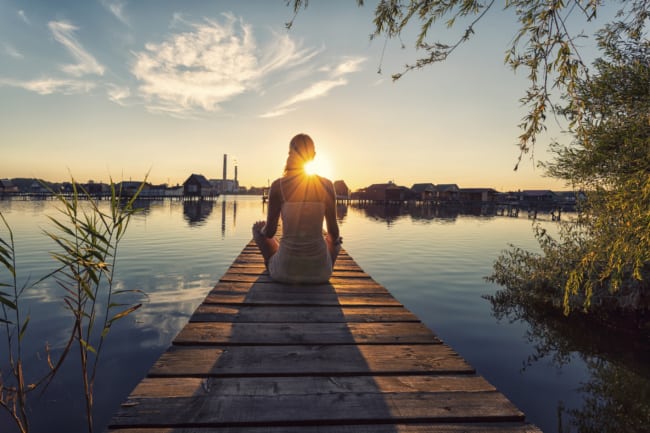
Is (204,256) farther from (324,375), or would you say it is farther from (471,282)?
(324,375)

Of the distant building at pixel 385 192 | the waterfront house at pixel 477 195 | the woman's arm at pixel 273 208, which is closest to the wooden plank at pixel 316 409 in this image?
the woman's arm at pixel 273 208

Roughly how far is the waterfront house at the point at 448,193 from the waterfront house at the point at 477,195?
1746 mm

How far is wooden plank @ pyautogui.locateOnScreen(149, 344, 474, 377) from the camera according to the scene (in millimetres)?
2184

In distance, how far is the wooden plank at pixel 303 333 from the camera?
2.66 metres

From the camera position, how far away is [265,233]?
430cm

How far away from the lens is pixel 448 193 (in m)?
81.3

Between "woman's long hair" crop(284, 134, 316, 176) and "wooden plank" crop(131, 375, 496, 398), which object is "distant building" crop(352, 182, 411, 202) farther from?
"wooden plank" crop(131, 375, 496, 398)

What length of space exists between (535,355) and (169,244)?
16.3 m

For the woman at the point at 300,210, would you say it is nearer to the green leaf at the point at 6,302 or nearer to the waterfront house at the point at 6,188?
the green leaf at the point at 6,302

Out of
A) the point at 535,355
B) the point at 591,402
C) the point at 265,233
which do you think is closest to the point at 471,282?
the point at 535,355

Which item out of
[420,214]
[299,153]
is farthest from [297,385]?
[420,214]

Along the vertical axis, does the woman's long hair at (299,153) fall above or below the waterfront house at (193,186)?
below

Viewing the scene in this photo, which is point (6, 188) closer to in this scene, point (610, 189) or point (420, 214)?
point (420, 214)

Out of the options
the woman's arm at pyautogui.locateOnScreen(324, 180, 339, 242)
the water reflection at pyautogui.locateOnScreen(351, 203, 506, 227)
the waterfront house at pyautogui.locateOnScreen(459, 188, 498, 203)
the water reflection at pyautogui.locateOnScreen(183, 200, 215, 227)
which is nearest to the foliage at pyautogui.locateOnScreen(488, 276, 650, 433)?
the woman's arm at pyautogui.locateOnScreen(324, 180, 339, 242)
